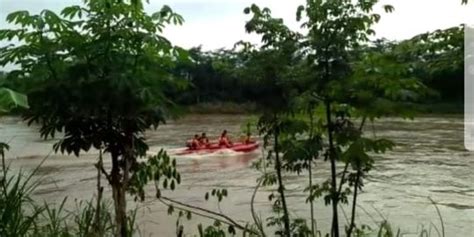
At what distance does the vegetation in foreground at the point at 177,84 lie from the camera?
3053 mm

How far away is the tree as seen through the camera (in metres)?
3.03

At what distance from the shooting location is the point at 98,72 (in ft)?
10.2

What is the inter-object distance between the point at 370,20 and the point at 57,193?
9010 mm

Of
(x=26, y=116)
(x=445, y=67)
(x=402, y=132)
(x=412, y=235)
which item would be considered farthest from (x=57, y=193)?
(x=402, y=132)

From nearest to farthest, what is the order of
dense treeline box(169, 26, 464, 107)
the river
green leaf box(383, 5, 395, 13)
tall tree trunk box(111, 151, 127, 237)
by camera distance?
dense treeline box(169, 26, 464, 107) < tall tree trunk box(111, 151, 127, 237) < green leaf box(383, 5, 395, 13) < the river

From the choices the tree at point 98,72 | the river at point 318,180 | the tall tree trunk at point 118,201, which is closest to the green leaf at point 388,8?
the river at point 318,180

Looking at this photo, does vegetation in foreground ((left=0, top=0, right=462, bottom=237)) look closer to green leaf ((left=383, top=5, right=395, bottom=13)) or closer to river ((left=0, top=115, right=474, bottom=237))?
green leaf ((left=383, top=5, right=395, bottom=13))

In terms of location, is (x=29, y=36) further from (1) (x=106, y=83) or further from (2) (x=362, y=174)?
(2) (x=362, y=174)

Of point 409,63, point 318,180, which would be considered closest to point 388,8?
point 409,63

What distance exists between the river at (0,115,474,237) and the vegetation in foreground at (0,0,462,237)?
42 centimetres

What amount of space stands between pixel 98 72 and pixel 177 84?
43cm

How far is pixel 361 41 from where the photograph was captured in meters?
3.77

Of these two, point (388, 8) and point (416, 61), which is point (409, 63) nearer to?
point (416, 61)

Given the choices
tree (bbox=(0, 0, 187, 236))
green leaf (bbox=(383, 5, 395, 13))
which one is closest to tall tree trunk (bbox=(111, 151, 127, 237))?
tree (bbox=(0, 0, 187, 236))
